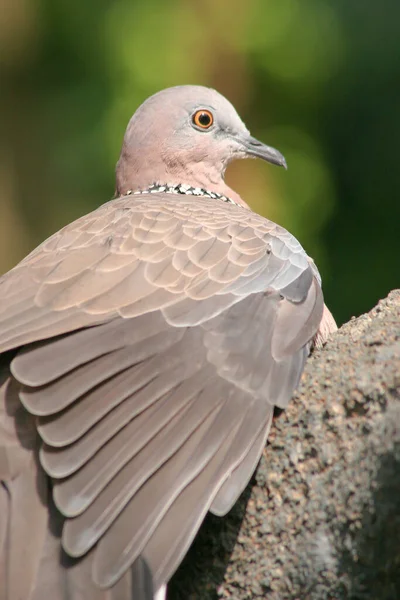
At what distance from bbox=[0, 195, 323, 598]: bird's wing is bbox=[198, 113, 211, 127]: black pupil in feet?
3.85

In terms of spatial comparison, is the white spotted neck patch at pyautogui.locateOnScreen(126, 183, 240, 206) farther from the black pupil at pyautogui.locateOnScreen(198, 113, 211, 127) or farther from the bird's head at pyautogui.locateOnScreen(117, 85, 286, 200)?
the black pupil at pyautogui.locateOnScreen(198, 113, 211, 127)

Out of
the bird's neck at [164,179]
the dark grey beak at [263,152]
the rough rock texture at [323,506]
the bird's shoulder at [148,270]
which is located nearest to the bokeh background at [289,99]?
the dark grey beak at [263,152]

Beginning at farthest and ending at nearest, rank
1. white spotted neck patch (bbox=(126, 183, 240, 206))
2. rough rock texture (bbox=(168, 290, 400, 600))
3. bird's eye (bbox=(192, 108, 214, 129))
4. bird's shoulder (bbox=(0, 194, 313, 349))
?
bird's eye (bbox=(192, 108, 214, 129)) < white spotted neck patch (bbox=(126, 183, 240, 206)) < bird's shoulder (bbox=(0, 194, 313, 349)) < rough rock texture (bbox=(168, 290, 400, 600))

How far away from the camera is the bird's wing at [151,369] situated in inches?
86.4

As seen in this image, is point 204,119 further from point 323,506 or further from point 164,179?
point 323,506

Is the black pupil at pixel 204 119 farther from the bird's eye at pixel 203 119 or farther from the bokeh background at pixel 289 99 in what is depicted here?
the bokeh background at pixel 289 99

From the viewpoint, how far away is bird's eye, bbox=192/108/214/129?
3936mm

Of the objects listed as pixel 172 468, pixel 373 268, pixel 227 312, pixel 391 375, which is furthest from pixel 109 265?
pixel 373 268

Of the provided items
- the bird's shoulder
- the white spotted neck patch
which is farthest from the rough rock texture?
the white spotted neck patch

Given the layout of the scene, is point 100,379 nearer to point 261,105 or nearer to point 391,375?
point 391,375

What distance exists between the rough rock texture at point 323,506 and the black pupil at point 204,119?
171 cm

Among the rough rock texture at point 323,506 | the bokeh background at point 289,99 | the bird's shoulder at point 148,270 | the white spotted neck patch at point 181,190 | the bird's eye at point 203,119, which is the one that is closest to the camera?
the rough rock texture at point 323,506

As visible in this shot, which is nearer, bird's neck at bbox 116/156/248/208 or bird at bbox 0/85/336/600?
bird at bbox 0/85/336/600

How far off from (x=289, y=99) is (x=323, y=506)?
379cm
